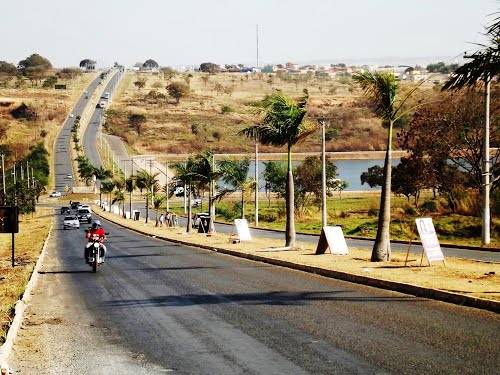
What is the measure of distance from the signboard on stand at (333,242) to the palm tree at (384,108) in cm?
362

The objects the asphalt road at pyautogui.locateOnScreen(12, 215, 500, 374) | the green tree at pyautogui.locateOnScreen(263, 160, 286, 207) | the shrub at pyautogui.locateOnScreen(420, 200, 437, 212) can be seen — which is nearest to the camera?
the asphalt road at pyautogui.locateOnScreen(12, 215, 500, 374)

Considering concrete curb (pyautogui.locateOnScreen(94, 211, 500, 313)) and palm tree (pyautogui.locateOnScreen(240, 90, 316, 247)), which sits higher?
palm tree (pyautogui.locateOnScreen(240, 90, 316, 247))

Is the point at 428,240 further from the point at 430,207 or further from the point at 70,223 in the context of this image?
the point at 70,223

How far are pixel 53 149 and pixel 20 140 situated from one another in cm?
1035

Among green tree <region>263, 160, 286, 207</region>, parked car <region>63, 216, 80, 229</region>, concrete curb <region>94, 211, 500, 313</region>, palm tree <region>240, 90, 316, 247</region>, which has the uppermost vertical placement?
palm tree <region>240, 90, 316, 247</region>

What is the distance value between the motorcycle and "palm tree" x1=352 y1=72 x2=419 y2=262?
874 centimetres

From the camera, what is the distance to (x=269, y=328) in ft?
46.2

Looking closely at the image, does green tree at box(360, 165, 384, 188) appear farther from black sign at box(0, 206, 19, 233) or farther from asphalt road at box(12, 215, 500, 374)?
asphalt road at box(12, 215, 500, 374)

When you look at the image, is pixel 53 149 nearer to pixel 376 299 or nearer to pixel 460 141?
pixel 460 141

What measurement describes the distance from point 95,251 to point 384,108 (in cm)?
1019

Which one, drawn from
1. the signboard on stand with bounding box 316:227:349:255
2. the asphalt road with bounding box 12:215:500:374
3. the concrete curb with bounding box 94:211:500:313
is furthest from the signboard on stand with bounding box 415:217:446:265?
the signboard on stand with bounding box 316:227:349:255

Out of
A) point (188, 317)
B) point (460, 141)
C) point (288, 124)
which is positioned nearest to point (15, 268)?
point (288, 124)

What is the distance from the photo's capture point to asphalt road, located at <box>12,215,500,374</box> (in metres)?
11.1

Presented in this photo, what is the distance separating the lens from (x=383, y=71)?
1025 inches
